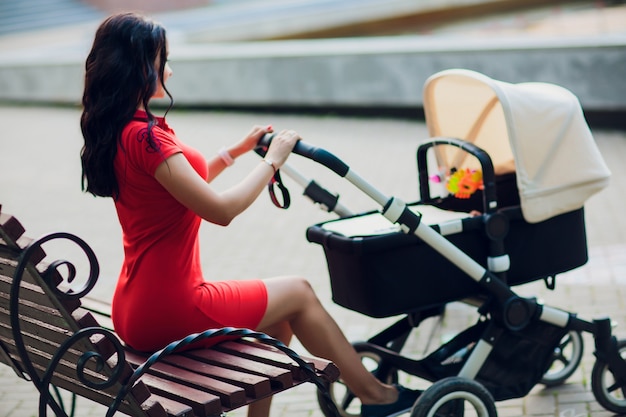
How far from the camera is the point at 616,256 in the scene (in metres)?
6.33

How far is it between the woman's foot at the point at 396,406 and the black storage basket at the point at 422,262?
366 millimetres

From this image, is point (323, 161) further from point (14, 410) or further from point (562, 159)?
point (14, 410)

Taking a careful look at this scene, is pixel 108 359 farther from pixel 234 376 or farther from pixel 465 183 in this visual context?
pixel 465 183

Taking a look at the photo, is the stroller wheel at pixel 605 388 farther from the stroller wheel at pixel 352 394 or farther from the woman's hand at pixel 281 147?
the woman's hand at pixel 281 147

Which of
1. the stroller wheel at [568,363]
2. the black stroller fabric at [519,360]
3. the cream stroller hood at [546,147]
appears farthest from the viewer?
the stroller wheel at [568,363]

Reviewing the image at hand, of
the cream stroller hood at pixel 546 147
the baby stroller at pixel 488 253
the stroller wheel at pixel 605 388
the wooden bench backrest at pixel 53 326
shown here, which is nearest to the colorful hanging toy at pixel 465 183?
the baby stroller at pixel 488 253

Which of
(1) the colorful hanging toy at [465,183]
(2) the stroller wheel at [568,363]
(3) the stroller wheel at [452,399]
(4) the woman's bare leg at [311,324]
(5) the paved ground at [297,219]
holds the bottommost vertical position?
(5) the paved ground at [297,219]

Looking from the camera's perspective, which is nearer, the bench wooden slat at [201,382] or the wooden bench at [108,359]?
the wooden bench at [108,359]

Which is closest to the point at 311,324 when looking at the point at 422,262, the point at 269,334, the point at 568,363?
the point at 269,334

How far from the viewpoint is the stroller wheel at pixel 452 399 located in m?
3.60

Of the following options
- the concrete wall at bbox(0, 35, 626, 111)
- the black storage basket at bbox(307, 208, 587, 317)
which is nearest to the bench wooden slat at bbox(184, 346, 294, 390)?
the black storage basket at bbox(307, 208, 587, 317)

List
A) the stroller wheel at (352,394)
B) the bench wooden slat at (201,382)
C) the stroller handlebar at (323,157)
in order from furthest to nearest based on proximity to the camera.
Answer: the stroller wheel at (352,394)
the stroller handlebar at (323,157)
the bench wooden slat at (201,382)

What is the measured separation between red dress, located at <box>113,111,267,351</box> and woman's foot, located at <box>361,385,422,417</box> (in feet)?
2.44

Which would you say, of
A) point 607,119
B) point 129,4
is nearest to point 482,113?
point 607,119
